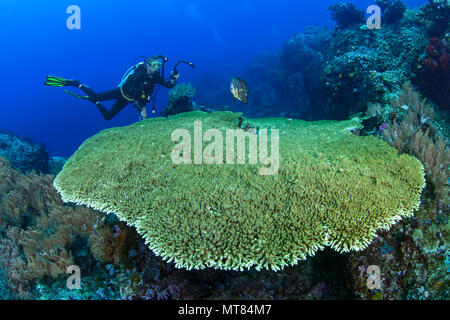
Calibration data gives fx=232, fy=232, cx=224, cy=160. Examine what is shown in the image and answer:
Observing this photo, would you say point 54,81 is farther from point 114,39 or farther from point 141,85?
point 114,39

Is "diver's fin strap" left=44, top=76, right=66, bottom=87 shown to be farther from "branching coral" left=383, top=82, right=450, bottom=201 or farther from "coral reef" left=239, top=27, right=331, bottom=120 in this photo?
"coral reef" left=239, top=27, right=331, bottom=120

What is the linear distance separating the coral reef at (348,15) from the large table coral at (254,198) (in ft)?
34.8

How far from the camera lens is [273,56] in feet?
91.6

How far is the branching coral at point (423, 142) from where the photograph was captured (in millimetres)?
3666

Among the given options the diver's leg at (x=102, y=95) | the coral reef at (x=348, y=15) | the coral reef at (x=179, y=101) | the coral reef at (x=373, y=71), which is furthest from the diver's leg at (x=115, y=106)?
the coral reef at (x=348, y=15)

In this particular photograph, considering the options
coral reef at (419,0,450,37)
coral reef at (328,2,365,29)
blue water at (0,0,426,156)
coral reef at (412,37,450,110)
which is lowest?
coral reef at (412,37,450,110)

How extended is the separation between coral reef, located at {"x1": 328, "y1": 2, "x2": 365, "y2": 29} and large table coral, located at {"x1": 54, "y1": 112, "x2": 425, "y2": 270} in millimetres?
10619

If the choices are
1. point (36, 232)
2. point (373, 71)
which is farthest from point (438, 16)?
point (36, 232)

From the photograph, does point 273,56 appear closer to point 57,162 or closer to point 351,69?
point 351,69

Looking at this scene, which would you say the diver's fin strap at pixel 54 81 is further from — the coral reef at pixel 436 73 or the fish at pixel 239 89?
the coral reef at pixel 436 73

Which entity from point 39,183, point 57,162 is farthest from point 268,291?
point 57,162

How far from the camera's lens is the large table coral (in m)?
2.58

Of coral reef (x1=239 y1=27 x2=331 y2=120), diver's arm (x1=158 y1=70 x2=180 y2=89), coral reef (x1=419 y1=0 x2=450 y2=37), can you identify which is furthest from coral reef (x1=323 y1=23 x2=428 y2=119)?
diver's arm (x1=158 y1=70 x2=180 y2=89)
